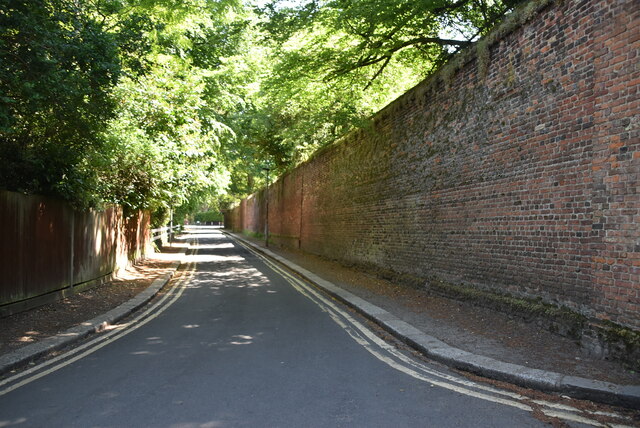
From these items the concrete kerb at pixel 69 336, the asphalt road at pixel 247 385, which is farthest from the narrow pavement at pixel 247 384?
the concrete kerb at pixel 69 336

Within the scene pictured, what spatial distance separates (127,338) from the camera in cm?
683

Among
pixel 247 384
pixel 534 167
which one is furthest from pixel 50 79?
pixel 534 167

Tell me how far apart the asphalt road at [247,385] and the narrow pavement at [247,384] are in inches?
0.4

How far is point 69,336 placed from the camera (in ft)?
21.5

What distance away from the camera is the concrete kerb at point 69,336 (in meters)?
5.36

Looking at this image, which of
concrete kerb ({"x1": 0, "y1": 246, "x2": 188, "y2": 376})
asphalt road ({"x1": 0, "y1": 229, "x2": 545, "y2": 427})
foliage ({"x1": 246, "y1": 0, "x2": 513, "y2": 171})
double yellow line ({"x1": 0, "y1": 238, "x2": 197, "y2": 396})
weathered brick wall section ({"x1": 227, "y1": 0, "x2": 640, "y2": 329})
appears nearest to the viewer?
asphalt road ({"x1": 0, "y1": 229, "x2": 545, "y2": 427})

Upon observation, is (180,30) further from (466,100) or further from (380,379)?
(380,379)

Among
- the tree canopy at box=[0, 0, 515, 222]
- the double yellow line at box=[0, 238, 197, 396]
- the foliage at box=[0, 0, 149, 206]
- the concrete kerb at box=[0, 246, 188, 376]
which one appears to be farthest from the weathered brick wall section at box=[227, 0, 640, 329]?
the concrete kerb at box=[0, 246, 188, 376]

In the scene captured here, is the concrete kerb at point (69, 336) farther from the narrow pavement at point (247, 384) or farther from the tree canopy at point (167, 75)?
the tree canopy at point (167, 75)

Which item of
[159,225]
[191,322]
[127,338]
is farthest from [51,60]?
[159,225]

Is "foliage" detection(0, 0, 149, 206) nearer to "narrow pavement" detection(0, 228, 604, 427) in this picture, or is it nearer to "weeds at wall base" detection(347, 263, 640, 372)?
"narrow pavement" detection(0, 228, 604, 427)

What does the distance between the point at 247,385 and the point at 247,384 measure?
3 cm

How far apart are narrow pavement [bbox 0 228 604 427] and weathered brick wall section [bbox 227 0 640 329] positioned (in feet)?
7.94

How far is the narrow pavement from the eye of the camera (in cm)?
396
